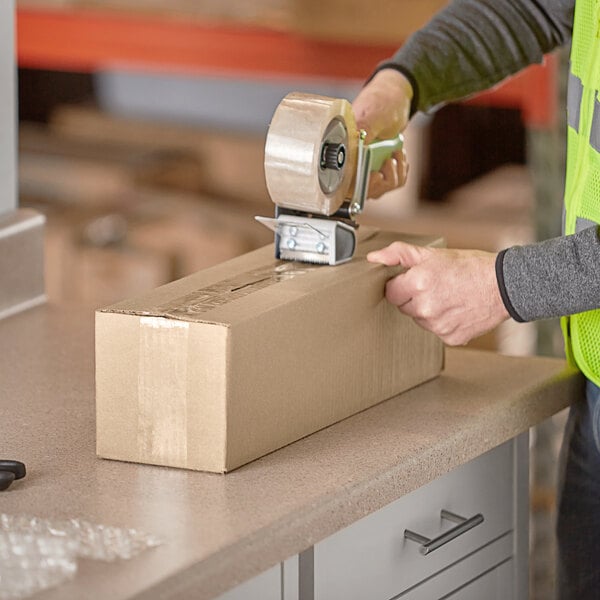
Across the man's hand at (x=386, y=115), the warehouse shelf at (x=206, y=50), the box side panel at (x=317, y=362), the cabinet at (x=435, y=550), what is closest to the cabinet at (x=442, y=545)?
the cabinet at (x=435, y=550)

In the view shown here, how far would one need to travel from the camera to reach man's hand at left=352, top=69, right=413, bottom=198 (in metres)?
1.54

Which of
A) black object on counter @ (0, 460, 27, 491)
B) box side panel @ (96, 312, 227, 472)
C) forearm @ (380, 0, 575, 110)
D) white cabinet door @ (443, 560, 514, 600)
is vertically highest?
→ forearm @ (380, 0, 575, 110)

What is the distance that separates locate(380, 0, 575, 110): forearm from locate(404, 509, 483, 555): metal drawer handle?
0.56 m

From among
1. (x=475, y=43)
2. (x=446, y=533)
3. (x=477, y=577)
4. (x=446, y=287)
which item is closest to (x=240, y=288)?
(x=446, y=287)

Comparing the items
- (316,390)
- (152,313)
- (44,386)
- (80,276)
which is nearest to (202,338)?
(152,313)

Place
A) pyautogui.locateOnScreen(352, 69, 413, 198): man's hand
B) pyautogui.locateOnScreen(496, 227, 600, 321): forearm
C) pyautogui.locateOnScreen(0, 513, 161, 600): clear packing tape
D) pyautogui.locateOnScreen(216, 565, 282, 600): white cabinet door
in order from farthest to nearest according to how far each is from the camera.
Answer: pyautogui.locateOnScreen(352, 69, 413, 198): man's hand
pyautogui.locateOnScreen(496, 227, 600, 321): forearm
pyautogui.locateOnScreen(216, 565, 282, 600): white cabinet door
pyautogui.locateOnScreen(0, 513, 161, 600): clear packing tape

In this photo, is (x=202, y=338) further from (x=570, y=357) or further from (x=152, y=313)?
(x=570, y=357)

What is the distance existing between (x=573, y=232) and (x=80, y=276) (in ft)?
7.49

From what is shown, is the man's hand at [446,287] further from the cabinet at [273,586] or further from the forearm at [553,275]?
the cabinet at [273,586]

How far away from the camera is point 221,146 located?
381cm

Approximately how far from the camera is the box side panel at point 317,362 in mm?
1188

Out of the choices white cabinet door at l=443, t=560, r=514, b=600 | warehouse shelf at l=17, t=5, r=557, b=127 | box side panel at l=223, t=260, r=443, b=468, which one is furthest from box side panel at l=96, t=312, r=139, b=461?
warehouse shelf at l=17, t=5, r=557, b=127

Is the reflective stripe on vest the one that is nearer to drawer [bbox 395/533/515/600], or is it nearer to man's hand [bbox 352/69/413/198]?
man's hand [bbox 352/69/413/198]

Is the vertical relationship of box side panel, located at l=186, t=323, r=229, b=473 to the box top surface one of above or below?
below
